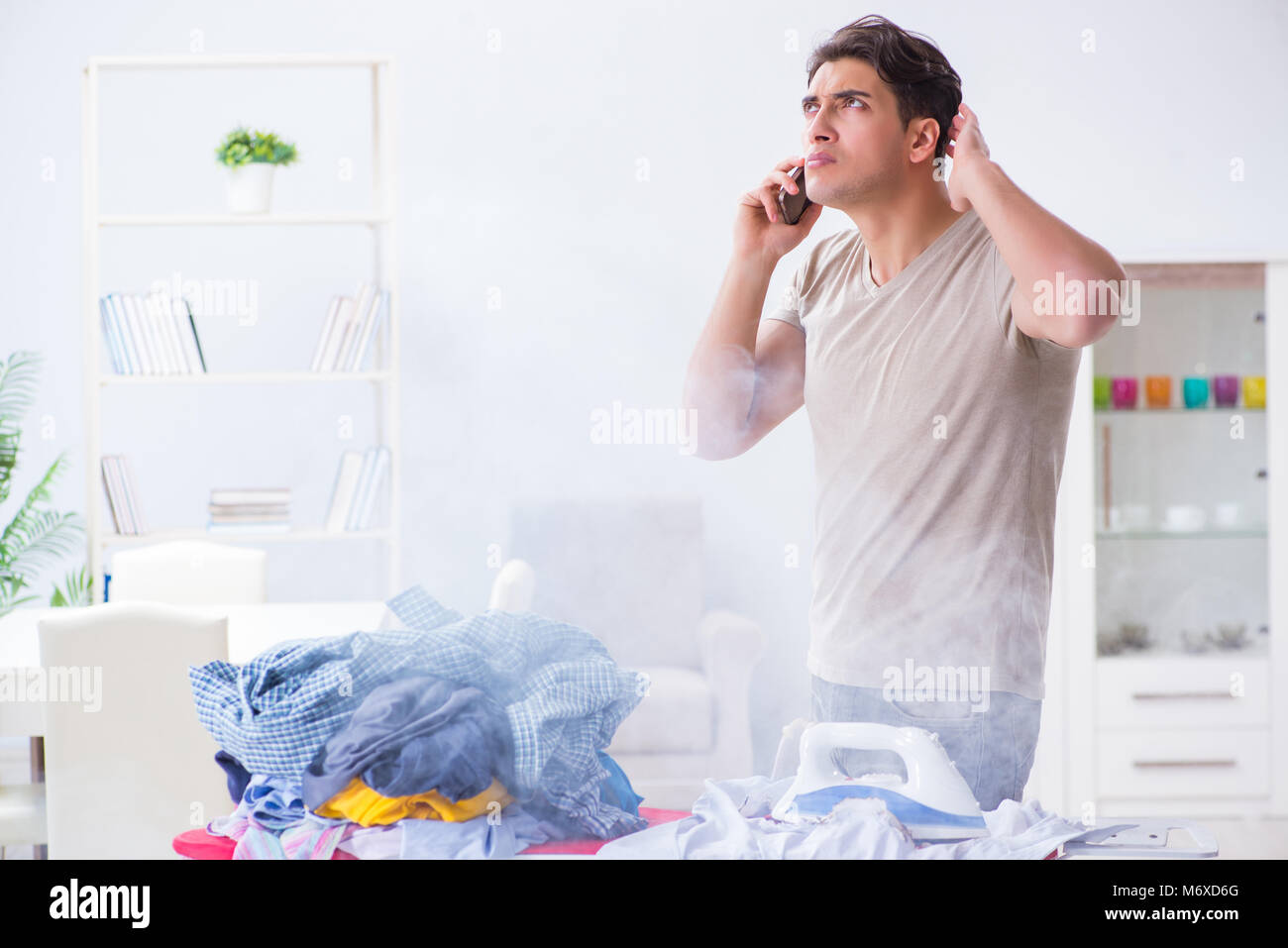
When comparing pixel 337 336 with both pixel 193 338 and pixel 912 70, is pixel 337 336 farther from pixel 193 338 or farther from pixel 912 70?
pixel 912 70

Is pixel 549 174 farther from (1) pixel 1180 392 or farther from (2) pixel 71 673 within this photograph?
(1) pixel 1180 392

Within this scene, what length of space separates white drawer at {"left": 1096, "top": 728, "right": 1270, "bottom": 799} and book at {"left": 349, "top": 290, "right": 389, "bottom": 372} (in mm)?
1633

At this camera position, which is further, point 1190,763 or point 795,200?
point 1190,763

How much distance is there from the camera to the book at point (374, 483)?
5.92 ft

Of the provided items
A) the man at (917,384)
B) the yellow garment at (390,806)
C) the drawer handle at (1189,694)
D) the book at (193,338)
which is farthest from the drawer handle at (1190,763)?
Answer: the book at (193,338)

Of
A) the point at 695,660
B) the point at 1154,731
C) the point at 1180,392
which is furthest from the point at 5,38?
the point at 1154,731

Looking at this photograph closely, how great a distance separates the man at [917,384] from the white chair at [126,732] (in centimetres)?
87

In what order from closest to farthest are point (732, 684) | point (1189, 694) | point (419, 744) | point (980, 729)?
point (419, 744) → point (980, 729) → point (732, 684) → point (1189, 694)

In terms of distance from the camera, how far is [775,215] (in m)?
1.34

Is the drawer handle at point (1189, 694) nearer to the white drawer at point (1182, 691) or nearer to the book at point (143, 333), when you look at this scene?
the white drawer at point (1182, 691)

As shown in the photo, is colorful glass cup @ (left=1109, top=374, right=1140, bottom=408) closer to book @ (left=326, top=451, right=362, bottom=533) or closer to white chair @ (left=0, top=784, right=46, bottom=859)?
book @ (left=326, top=451, right=362, bottom=533)

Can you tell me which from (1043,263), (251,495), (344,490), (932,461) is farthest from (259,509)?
(1043,263)

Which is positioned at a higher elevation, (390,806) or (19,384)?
(19,384)

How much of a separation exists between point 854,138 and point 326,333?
Answer: 3.19 ft
